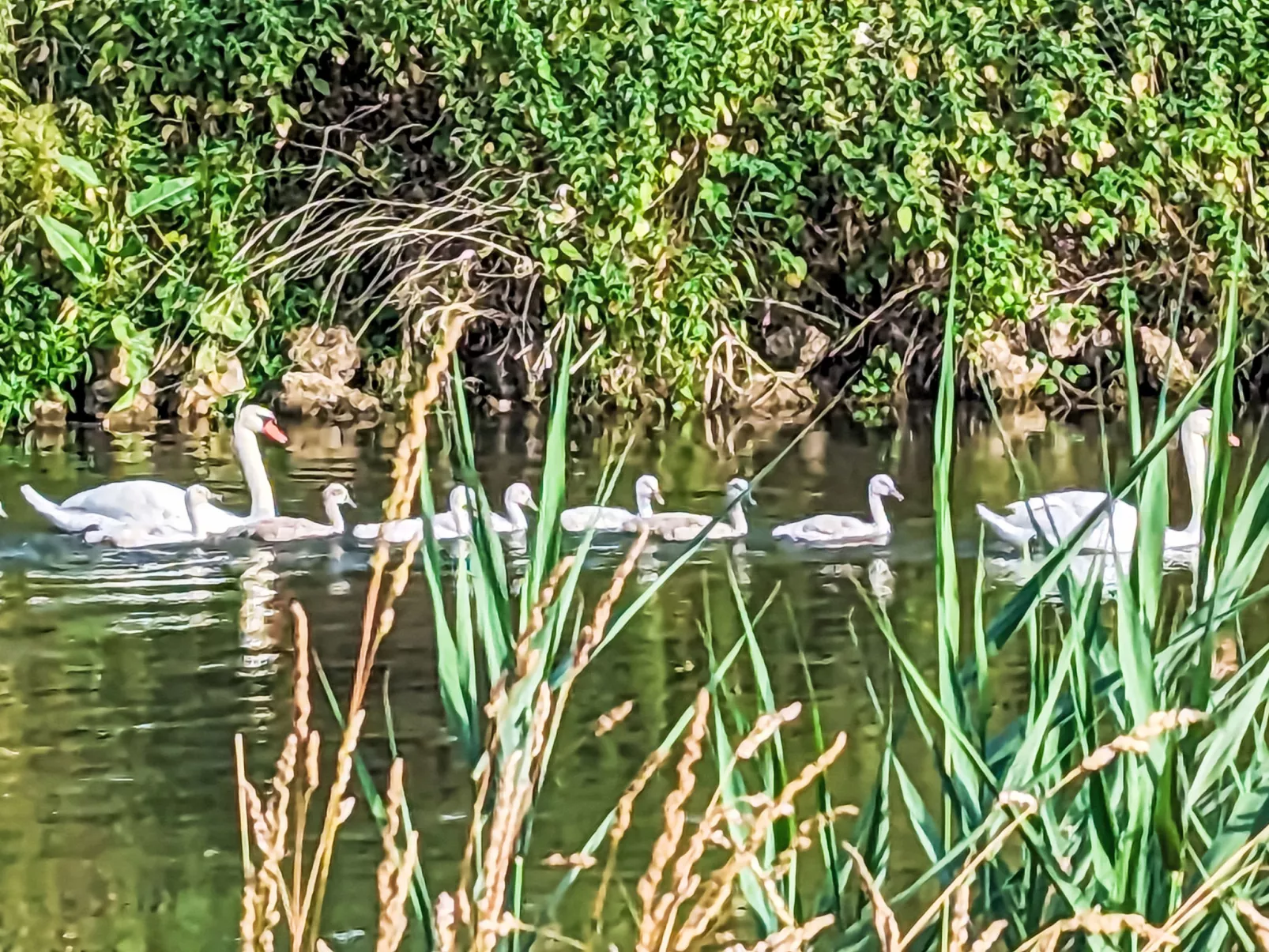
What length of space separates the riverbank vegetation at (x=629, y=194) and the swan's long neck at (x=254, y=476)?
450cm

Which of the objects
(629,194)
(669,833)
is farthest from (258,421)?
(669,833)

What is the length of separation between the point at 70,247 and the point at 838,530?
700 cm

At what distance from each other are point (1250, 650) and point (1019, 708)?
91 cm

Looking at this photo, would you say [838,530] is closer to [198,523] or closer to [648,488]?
[648,488]

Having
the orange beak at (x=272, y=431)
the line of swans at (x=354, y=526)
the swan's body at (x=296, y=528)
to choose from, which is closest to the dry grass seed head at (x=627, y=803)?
the line of swans at (x=354, y=526)

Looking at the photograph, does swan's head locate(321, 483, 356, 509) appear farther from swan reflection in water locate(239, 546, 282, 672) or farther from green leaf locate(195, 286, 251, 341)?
green leaf locate(195, 286, 251, 341)

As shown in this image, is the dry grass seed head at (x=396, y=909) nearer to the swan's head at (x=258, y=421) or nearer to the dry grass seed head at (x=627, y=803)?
the dry grass seed head at (x=627, y=803)

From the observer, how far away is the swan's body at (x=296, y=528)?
28.9ft

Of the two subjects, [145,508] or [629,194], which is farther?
[629,194]

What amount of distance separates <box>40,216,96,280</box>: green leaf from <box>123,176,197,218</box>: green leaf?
44cm

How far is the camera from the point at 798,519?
930cm

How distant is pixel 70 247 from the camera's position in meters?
14.0

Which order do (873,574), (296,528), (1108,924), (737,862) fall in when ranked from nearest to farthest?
(1108,924) < (737,862) < (873,574) < (296,528)

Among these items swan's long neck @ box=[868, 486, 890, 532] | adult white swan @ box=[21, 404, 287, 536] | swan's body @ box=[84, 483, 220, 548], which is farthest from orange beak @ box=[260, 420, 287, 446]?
swan's long neck @ box=[868, 486, 890, 532]
